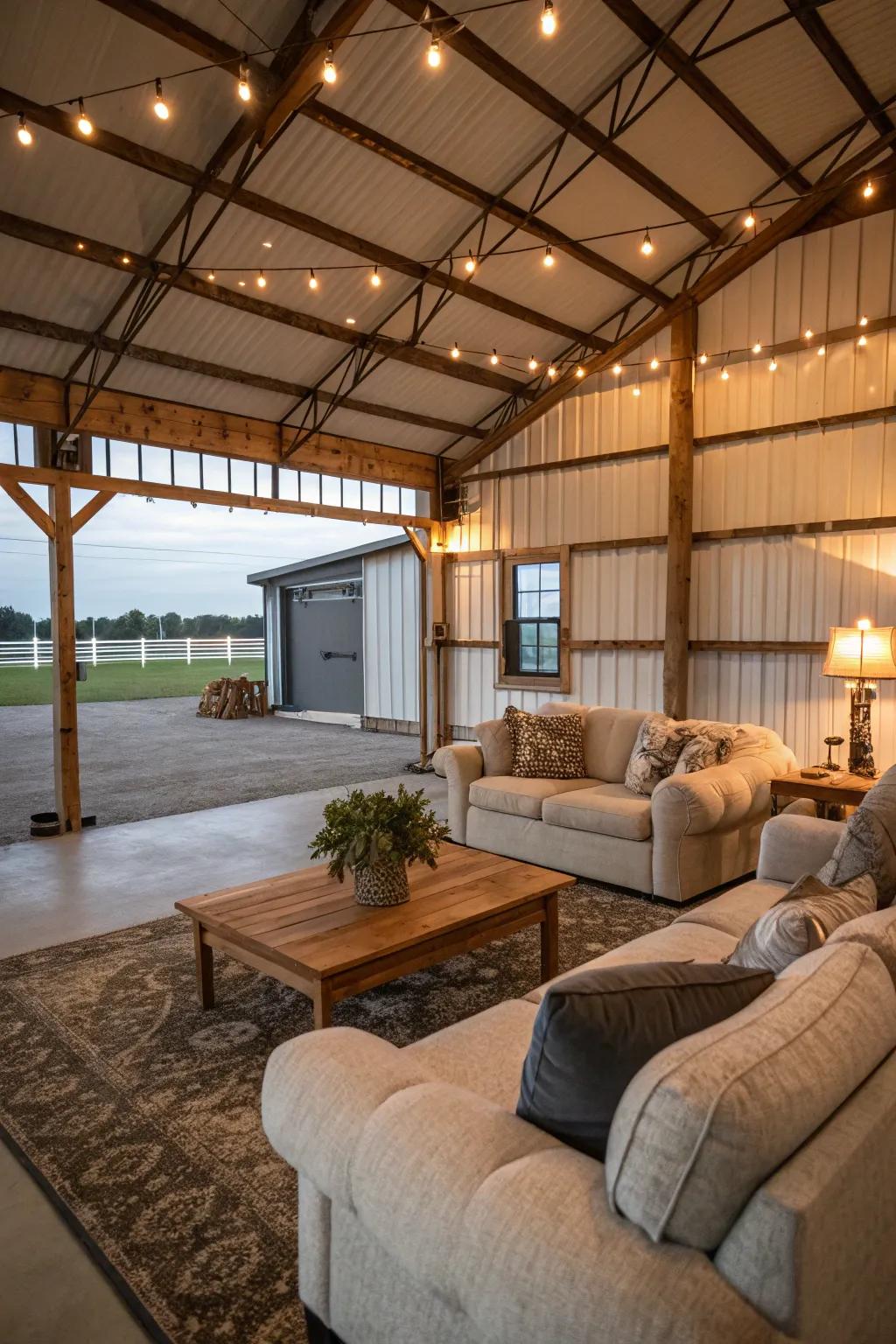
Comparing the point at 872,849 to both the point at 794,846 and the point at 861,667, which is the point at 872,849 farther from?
the point at 861,667

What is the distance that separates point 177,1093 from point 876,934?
2.13 metres

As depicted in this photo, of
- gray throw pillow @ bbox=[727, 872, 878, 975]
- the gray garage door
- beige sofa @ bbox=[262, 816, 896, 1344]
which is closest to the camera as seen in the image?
beige sofa @ bbox=[262, 816, 896, 1344]

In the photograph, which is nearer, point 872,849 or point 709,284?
point 872,849

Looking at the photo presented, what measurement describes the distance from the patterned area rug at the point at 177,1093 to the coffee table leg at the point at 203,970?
48 millimetres

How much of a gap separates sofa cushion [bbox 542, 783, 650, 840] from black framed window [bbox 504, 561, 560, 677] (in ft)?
10.5

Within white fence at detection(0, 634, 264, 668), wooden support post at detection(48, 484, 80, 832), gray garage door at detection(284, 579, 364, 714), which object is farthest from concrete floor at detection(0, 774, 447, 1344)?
white fence at detection(0, 634, 264, 668)

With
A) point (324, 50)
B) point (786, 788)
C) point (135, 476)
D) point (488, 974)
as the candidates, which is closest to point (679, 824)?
point (786, 788)

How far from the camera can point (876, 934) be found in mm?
1584

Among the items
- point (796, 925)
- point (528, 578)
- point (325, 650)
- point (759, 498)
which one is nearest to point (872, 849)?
point (796, 925)

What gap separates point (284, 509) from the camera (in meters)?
7.63

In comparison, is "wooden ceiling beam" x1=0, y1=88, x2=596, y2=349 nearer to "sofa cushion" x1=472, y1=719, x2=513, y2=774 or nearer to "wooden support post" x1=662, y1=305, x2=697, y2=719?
"wooden support post" x1=662, y1=305, x2=697, y2=719

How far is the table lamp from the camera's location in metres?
4.82

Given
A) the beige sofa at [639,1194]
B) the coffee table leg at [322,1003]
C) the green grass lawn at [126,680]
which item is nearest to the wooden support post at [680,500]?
the coffee table leg at [322,1003]

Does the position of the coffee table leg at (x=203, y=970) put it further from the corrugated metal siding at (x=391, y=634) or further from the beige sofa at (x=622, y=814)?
the corrugated metal siding at (x=391, y=634)
